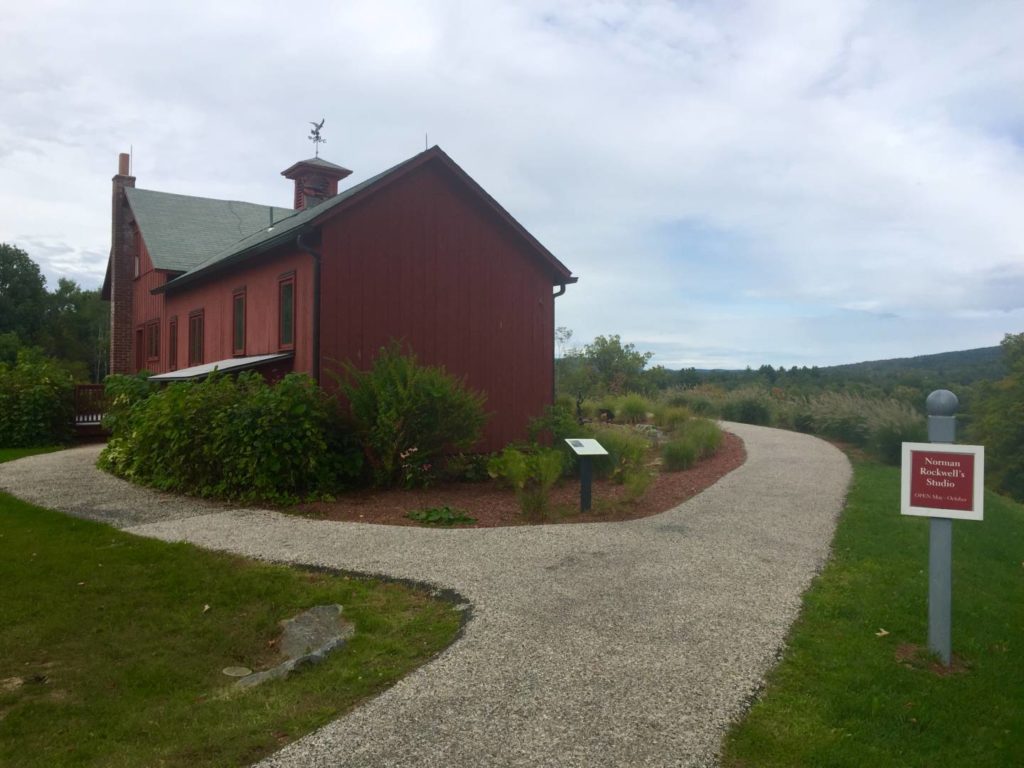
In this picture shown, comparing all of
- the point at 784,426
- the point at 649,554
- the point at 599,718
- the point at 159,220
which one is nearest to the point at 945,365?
the point at 784,426

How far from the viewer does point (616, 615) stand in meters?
5.52

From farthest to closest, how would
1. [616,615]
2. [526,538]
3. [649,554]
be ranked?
[526,538]
[649,554]
[616,615]

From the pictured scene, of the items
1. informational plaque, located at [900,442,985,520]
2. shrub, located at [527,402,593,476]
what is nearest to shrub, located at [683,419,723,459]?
shrub, located at [527,402,593,476]

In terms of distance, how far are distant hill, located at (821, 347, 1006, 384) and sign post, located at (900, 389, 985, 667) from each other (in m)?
36.3

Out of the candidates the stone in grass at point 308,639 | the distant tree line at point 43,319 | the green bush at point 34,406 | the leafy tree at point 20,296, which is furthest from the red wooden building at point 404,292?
the leafy tree at point 20,296

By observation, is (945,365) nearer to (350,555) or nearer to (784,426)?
(784,426)

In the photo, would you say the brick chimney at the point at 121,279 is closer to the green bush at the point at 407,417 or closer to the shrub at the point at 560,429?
the green bush at the point at 407,417

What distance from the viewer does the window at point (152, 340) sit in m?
22.0

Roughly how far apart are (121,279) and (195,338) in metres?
8.02

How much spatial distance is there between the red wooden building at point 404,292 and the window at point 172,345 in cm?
203

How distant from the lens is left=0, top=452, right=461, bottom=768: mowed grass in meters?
3.81

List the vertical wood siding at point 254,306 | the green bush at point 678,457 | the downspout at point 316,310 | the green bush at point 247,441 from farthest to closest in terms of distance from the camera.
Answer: the green bush at point 678,457, the vertical wood siding at point 254,306, the downspout at point 316,310, the green bush at point 247,441

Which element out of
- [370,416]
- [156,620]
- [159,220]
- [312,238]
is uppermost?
[159,220]

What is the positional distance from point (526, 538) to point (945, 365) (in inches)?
1946
